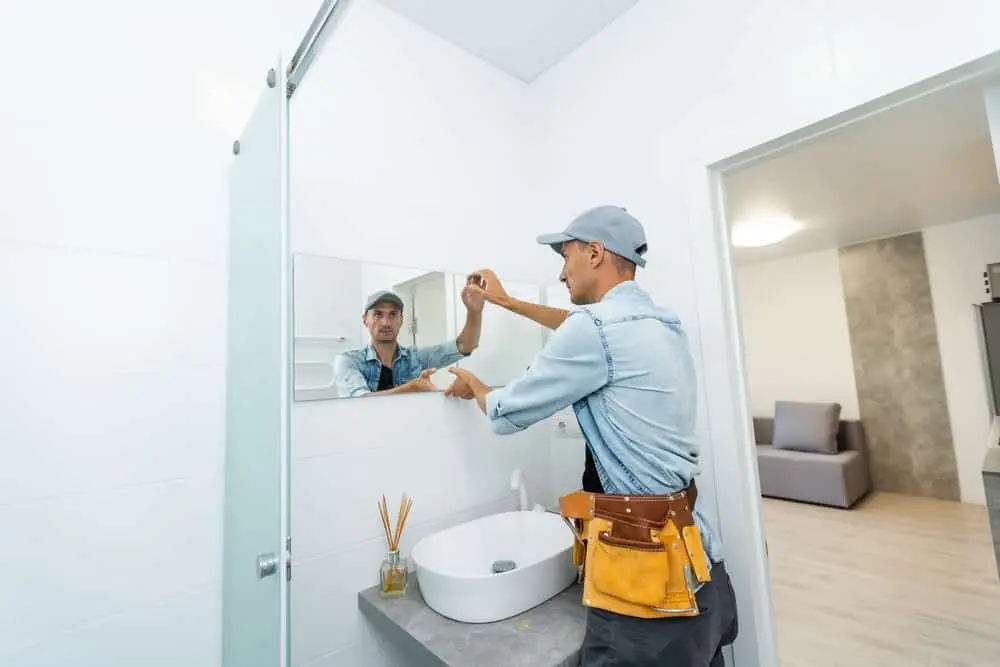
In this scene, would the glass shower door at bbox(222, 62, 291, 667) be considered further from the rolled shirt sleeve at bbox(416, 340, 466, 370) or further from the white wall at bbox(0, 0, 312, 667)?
the rolled shirt sleeve at bbox(416, 340, 466, 370)

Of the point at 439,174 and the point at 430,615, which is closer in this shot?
the point at 430,615

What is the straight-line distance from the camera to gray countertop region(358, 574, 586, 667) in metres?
0.94

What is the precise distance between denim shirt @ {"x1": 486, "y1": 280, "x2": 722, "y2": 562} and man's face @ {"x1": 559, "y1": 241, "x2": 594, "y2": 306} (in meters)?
A: 0.13

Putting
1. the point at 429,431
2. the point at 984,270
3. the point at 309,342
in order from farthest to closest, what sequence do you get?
the point at 984,270 → the point at 429,431 → the point at 309,342

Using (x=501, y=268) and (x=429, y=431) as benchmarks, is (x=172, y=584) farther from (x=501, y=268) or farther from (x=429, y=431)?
(x=501, y=268)

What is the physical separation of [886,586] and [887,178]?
8.33ft

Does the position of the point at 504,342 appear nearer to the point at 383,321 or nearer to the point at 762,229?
the point at 383,321

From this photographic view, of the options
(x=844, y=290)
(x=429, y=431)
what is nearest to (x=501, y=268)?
(x=429, y=431)

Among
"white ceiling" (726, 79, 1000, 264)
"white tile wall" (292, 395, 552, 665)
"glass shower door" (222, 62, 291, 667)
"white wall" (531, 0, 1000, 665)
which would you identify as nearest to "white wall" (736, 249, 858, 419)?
"white ceiling" (726, 79, 1000, 264)

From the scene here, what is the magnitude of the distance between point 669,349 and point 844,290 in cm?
472

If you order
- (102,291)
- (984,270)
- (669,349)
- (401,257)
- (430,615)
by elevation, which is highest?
(984,270)

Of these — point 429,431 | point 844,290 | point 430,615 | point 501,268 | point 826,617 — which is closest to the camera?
point 430,615

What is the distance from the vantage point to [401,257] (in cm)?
146

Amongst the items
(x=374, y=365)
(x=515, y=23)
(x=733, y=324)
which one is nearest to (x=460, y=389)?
(x=374, y=365)
